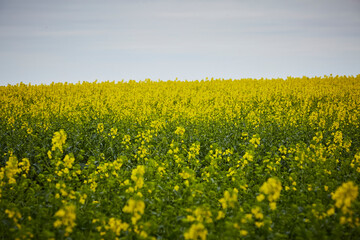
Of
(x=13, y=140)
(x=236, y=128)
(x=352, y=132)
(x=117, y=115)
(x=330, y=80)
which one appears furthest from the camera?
(x=330, y=80)

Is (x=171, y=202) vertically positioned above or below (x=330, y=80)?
below

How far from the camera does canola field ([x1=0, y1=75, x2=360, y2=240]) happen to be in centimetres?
359

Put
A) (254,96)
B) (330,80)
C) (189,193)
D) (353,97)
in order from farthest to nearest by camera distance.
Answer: (330,80) < (254,96) < (353,97) < (189,193)

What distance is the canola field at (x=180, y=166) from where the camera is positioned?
Result: 359 cm

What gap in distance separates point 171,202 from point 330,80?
1948 centimetres

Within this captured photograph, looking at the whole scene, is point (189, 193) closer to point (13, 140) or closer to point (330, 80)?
point (13, 140)

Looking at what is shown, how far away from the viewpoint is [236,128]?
9.64 meters

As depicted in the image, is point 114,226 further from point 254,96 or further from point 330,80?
point 330,80

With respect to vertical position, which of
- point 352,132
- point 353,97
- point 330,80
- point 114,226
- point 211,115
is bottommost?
point 114,226

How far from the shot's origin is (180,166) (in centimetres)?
612

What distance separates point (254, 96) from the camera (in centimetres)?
1528

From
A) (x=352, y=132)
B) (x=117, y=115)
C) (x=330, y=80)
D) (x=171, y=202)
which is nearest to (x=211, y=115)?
(x=117, y=115)

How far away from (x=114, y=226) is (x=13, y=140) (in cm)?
639

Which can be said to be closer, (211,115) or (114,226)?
(114,226)
